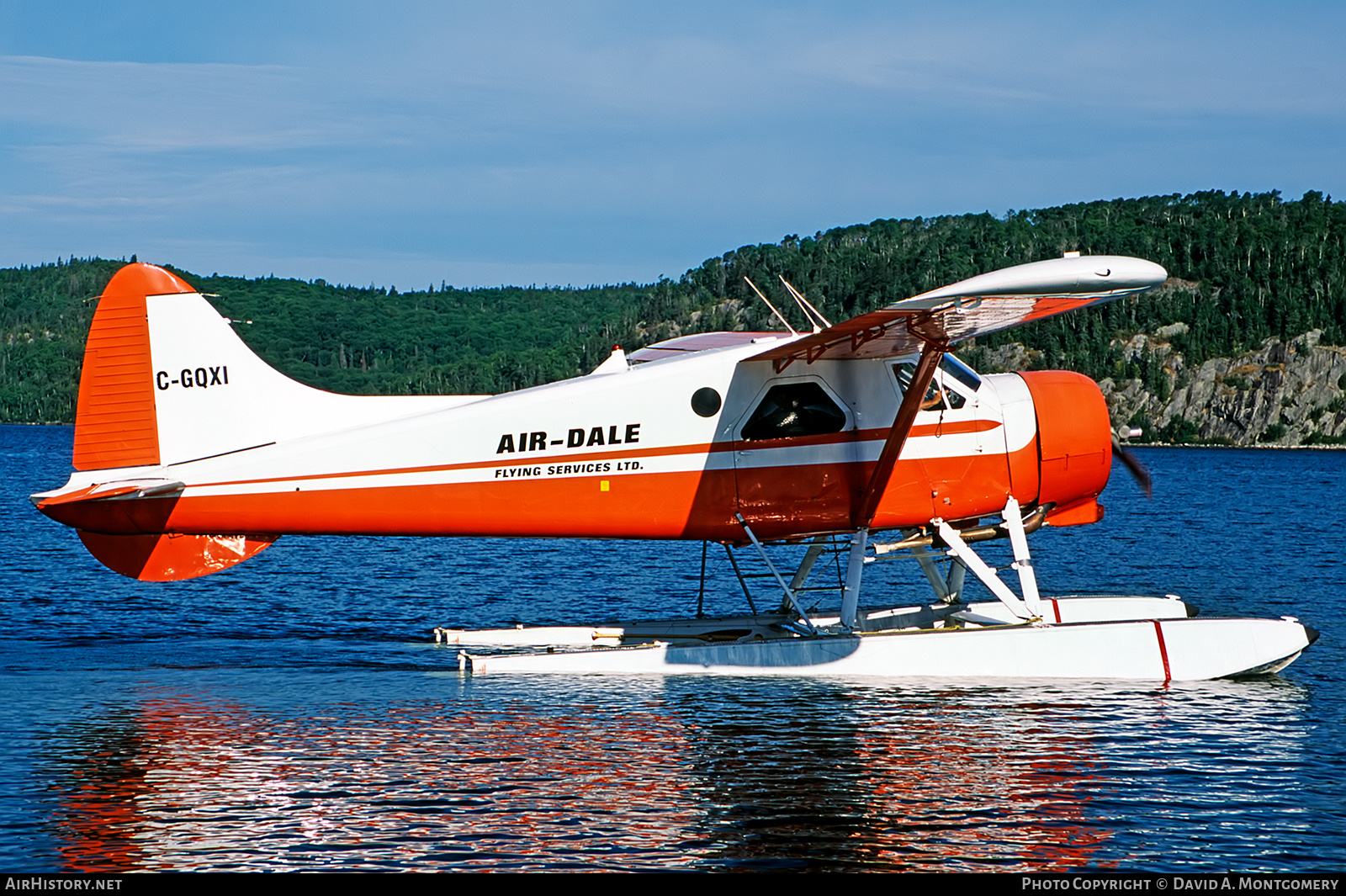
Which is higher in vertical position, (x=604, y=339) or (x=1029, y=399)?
(x=604, y=339)

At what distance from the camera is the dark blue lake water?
7648mm

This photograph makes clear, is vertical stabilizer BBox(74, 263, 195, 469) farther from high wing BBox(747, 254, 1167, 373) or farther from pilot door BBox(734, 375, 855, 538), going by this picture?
high wing BBox(747, 254, 1167, 373)

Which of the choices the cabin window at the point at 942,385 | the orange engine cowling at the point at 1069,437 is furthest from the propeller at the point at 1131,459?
the cabin window at the point at 942,385

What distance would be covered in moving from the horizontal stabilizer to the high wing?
188 inches

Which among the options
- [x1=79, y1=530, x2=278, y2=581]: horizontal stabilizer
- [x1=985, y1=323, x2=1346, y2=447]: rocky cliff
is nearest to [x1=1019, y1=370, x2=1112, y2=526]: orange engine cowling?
[x1=79, y1=530, x2=278, y2=581]: horizontal stabilizer

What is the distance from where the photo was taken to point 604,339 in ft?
608

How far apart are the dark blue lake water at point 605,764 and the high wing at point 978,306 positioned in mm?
3000

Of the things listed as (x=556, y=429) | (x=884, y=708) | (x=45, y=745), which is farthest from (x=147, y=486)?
(x=884, y=708)

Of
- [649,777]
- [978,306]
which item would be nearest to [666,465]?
[978,306]

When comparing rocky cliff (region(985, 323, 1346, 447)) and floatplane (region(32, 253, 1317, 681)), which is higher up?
rocky cliff (region(985, 323, 1346, 447))

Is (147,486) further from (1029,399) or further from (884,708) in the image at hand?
(1029,399)

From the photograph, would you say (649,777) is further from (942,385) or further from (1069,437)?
(1069,437)

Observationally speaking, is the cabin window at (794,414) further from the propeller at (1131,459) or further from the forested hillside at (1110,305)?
the forested hillside at (1110,305)
